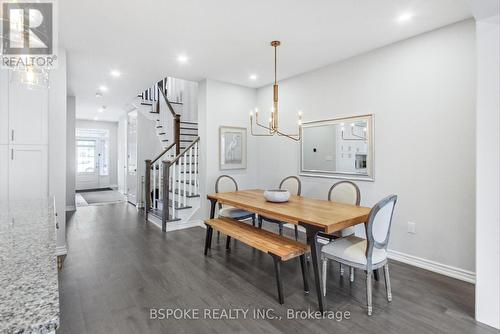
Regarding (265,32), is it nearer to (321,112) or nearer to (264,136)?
(321,112)

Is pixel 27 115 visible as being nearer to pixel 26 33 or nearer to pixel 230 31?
pixel 26 33

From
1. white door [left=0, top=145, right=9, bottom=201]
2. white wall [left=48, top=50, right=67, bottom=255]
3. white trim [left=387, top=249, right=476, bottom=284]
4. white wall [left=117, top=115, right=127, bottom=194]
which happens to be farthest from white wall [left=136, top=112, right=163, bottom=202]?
white trim [left=387, top=249, right=476, bottom=284]

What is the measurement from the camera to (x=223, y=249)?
144 inches

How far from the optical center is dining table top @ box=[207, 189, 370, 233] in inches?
89.5

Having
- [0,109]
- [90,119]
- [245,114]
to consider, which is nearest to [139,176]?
[245,114]

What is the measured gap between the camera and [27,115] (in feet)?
10.0

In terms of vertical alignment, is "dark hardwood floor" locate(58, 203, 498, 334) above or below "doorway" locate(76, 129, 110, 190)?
below

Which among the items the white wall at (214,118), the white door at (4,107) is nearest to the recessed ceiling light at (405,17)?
the white wall at (214,118)

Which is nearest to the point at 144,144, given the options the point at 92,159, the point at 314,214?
the point at 92,159

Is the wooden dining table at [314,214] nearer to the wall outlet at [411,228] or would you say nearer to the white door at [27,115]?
the wall outlet at [411,228]

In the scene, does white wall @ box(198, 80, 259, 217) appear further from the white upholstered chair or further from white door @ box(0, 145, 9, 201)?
white door @ box(0, 145, 9, 201)

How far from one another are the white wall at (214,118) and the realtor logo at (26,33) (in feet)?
7.47

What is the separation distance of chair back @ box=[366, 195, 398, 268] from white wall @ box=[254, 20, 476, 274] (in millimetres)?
1146

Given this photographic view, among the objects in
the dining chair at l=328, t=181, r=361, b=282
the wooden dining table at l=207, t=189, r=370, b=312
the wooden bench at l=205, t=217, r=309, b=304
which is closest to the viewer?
the wooden dining table at l=207, t=189, r=370, b=312
